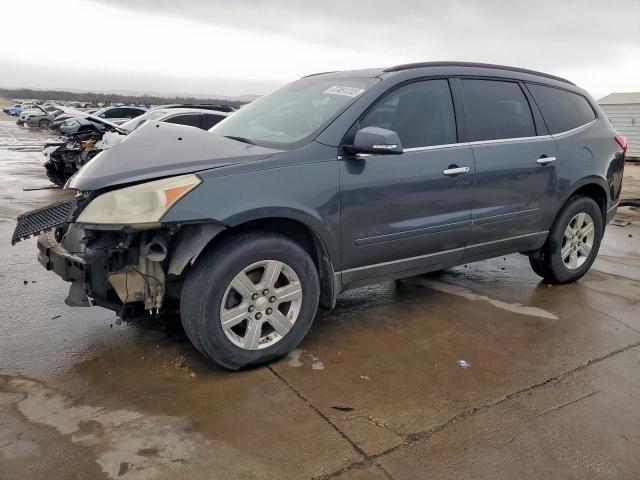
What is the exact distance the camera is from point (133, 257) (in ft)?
9.47

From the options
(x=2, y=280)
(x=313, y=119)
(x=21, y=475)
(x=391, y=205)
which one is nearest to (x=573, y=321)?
(x=391, y=205)

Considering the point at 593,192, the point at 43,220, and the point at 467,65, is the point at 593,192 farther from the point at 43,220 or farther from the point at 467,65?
the point at 43,220

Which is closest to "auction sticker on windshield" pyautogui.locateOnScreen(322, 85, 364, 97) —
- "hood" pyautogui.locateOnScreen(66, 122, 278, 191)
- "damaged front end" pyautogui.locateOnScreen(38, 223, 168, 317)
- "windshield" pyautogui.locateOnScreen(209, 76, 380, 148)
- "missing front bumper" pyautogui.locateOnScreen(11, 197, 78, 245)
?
"windshield" pyautogui.locateOnScreen(209, 76, 380, 148)

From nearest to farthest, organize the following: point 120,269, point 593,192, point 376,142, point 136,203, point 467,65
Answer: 1. point 136,203
2. point 120,269
3. point 376,142
4. point 467,65
5. point 593,192

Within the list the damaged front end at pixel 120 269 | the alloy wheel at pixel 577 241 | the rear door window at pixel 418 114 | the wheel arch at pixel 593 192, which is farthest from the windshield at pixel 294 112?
the alloy wheel at pixel 577 241

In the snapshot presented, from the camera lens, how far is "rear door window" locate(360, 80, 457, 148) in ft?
11.7

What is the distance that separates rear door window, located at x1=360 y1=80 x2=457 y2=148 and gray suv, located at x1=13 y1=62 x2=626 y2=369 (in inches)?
0.4

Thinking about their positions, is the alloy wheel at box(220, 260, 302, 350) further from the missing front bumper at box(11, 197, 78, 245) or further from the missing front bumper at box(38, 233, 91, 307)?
the missing front bumper at box(11, 197, 78, 245)

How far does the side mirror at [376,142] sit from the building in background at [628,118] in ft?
60.0

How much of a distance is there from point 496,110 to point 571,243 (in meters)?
1.53

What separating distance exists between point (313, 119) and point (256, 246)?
41.2 inches

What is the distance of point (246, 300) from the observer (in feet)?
9.98

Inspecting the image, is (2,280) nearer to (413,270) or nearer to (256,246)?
(256,246)

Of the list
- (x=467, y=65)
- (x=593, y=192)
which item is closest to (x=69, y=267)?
(x=467, y=65)
